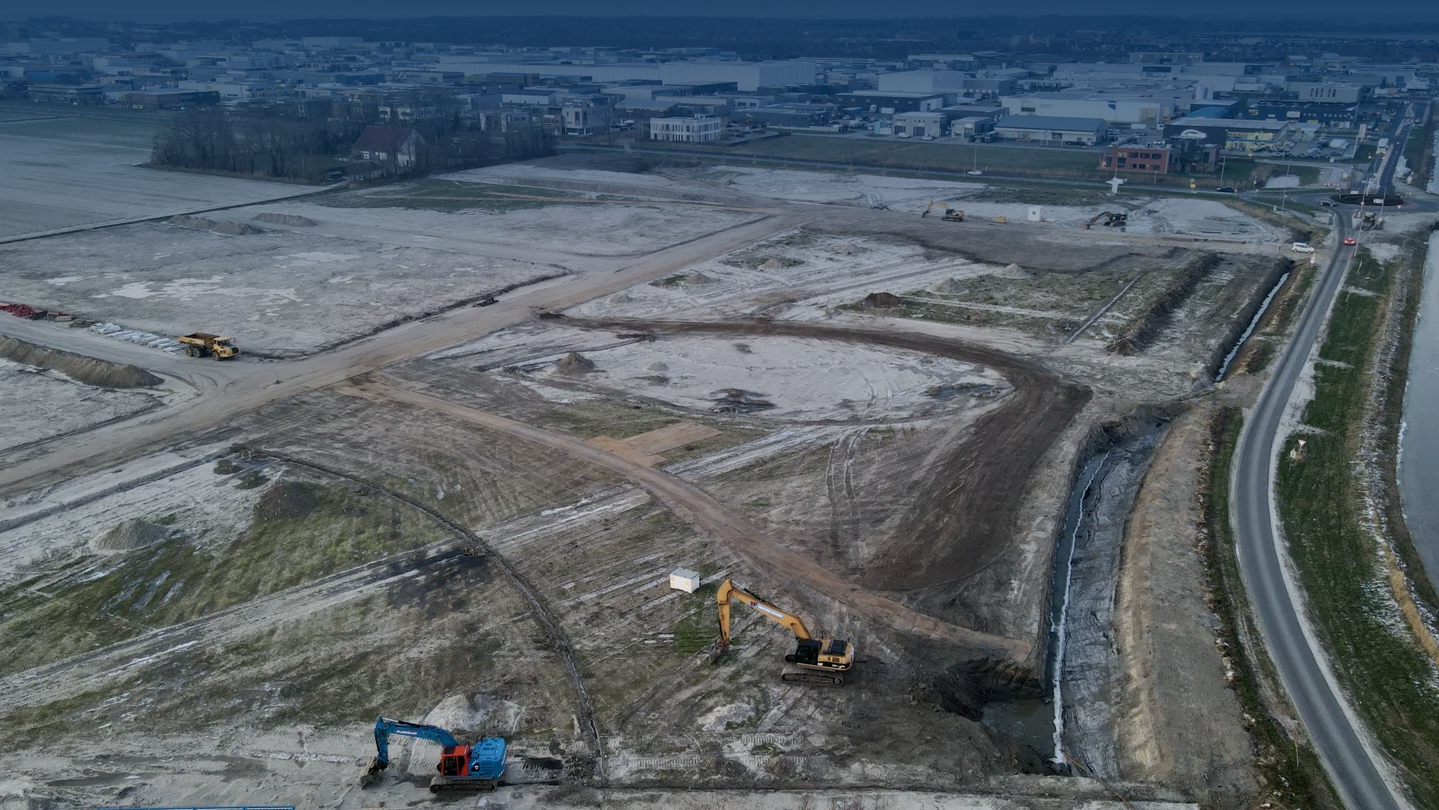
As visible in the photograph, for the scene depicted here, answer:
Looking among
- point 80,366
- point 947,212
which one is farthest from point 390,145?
point 80,366

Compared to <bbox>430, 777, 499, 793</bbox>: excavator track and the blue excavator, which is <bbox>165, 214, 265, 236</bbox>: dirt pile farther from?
<bbox>430, 777, 499, 793</bbox>: excavator track

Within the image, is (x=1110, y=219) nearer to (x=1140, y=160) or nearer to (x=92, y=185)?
(x=1140, y=160)

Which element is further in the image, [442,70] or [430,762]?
[442,70]

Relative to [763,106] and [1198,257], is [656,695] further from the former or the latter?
[763,106]

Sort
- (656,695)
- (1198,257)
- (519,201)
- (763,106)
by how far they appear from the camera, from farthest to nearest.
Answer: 1. (763,106)
2. (519,201)
3. (1198,257)
4. (656,695)

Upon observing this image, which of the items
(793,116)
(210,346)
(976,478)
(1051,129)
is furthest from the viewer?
(793,116)

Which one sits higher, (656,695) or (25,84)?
(25,84)

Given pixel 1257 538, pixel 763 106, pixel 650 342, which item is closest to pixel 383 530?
pixel 650 342

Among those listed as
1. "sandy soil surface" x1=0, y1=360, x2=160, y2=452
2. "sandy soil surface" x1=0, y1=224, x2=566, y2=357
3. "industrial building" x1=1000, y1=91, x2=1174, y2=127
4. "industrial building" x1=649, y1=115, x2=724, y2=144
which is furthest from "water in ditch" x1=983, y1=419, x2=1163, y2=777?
"industrial building" x1=1000, y1=91, x2=1174, y2=127
